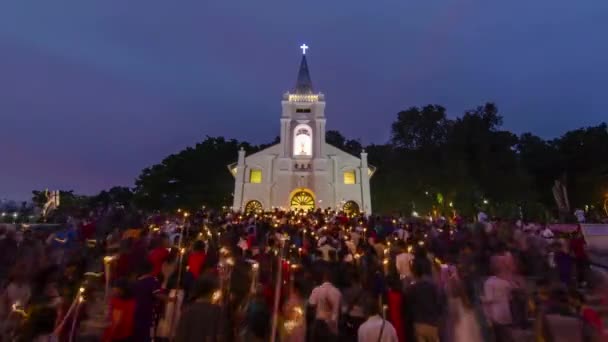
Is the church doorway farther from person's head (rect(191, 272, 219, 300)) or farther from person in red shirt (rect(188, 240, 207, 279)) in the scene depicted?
person's head (rect(191, 272, 219, 300))

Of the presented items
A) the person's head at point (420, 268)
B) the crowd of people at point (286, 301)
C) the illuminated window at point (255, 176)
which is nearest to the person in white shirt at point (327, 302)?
the crowd of people at point (286, 301)

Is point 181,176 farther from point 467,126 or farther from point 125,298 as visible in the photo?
point 125,298

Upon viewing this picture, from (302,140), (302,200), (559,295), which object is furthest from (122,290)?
(302,140)

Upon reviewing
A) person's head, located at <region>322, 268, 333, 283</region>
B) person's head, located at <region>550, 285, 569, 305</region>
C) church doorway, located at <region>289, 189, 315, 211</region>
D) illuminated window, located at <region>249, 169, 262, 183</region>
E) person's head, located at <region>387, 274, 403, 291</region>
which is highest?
illuminated window, located at <region>249, 169, 262, 183</region>

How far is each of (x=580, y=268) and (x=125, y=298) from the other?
11.7m

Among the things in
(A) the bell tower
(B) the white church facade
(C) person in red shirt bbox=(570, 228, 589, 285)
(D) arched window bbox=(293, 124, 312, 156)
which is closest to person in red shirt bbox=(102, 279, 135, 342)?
(C) person in red shirt bbox=(570, 228, 589, 285)

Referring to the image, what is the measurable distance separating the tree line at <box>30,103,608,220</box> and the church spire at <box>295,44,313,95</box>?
33.7 feet

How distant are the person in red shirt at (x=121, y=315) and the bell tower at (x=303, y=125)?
34856mm

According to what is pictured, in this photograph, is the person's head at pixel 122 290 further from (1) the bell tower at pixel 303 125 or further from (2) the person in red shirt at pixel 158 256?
(1) the bell tower at pixel 303 125

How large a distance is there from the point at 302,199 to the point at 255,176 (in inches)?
209

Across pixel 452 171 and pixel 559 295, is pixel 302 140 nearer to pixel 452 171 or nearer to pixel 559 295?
pixel 452 171

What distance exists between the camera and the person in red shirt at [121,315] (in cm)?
474

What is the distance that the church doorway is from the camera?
39.2 metres

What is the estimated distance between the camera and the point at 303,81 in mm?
44062
